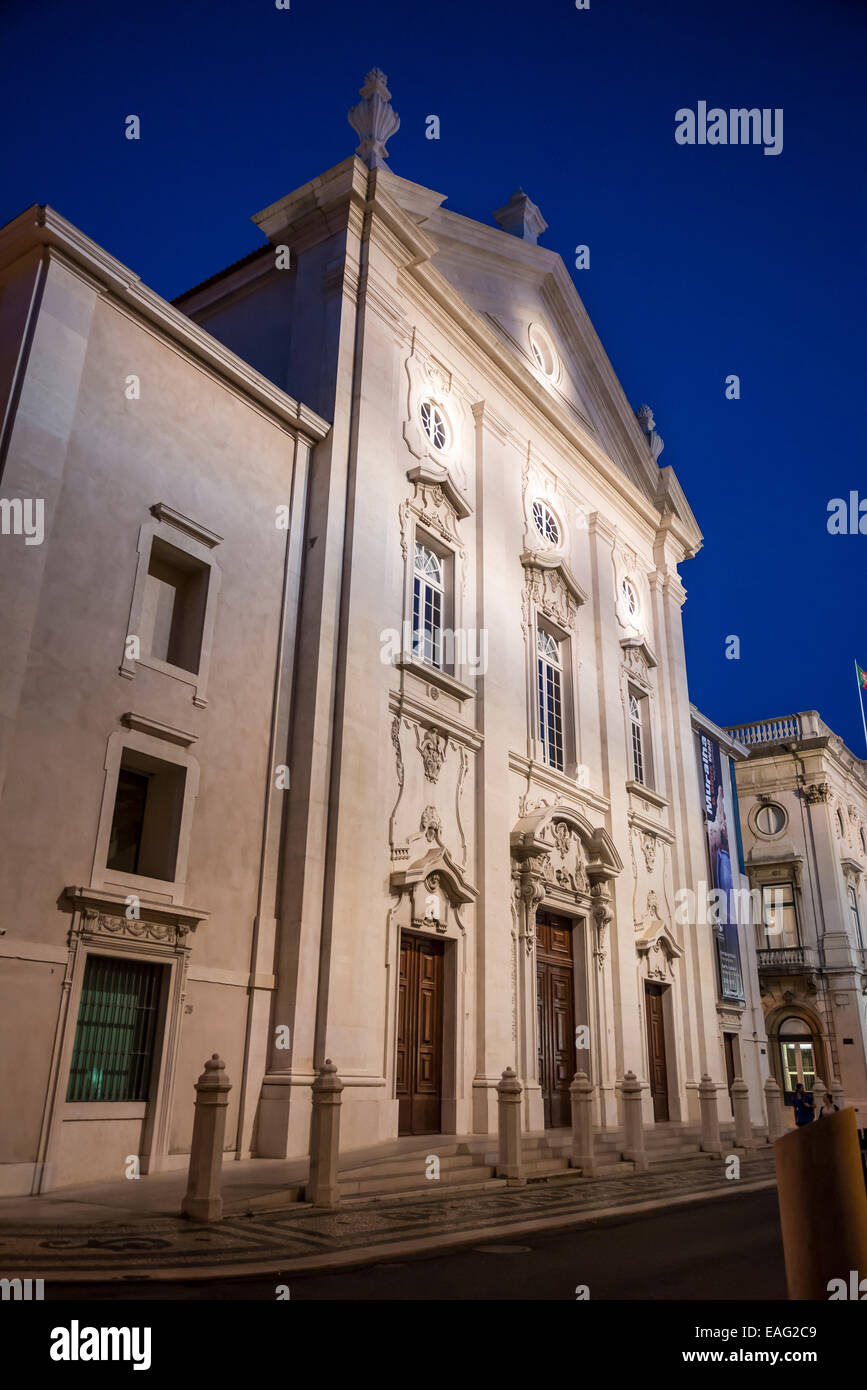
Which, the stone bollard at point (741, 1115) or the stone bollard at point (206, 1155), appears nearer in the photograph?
the stone bollard at point (206, 1155)

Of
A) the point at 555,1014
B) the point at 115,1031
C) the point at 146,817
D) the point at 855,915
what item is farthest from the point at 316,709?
the point at 855,915

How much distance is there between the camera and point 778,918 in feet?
134

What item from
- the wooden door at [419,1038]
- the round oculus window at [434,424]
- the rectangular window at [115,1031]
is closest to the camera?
the rectangular window at [115,1031]

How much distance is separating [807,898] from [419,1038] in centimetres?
2975

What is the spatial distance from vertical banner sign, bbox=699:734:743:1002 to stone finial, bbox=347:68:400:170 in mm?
17055

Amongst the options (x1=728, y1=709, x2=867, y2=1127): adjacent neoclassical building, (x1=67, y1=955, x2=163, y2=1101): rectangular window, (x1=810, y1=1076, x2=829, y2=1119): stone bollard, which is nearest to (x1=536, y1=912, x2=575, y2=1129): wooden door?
(x1=810, y1=1076, x2=829, y2=1119): stone bollard

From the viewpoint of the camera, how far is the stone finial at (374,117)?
17000 mm

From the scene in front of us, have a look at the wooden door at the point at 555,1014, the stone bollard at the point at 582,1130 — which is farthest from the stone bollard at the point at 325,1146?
the wooden door at the point at 555,1014

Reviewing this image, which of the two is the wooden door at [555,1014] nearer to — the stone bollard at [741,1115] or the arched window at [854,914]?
the stone bollard at [741,1115]

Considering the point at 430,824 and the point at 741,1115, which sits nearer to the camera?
the point at 430,824

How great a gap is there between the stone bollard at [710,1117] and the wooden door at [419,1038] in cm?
526

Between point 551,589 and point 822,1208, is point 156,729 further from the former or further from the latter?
point 551,589

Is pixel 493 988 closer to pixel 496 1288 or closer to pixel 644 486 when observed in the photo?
pixel 496 1288
